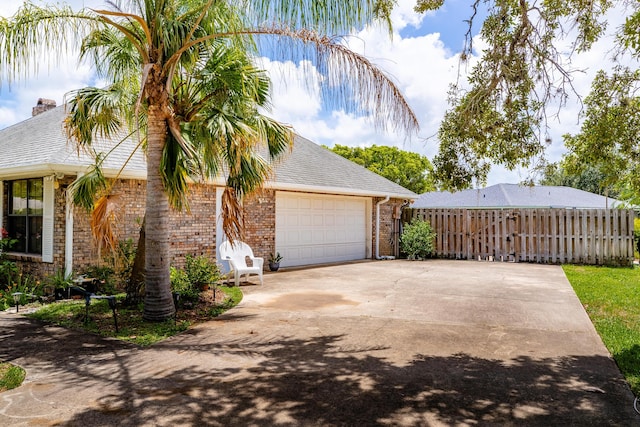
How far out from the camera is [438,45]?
7461 mm

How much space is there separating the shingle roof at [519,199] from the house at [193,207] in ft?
22.6

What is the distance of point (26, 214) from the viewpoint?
1002 centimetres

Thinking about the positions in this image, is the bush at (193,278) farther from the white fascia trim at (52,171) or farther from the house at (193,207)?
the white fascia trim at (52,171)

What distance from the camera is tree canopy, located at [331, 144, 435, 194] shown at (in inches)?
1486

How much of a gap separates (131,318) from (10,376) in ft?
8.20

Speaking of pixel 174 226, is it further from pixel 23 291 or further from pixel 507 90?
pixel 507 90

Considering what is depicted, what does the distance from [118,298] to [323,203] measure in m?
8.24

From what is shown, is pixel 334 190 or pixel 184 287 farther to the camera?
pixel 334 190

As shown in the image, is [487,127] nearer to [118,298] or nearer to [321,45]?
[321,45]

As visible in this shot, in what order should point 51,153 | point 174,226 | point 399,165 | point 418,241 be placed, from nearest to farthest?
1. point 51,153
2. point 174,226
3. point 418,241
4. point 399,165

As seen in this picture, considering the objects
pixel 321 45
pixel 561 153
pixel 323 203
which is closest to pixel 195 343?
pixel 321 45

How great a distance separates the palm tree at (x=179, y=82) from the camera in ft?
17.9

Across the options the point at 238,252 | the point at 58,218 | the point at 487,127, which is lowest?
the point at 238,252

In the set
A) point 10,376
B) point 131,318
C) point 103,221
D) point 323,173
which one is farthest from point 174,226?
point 323,173
